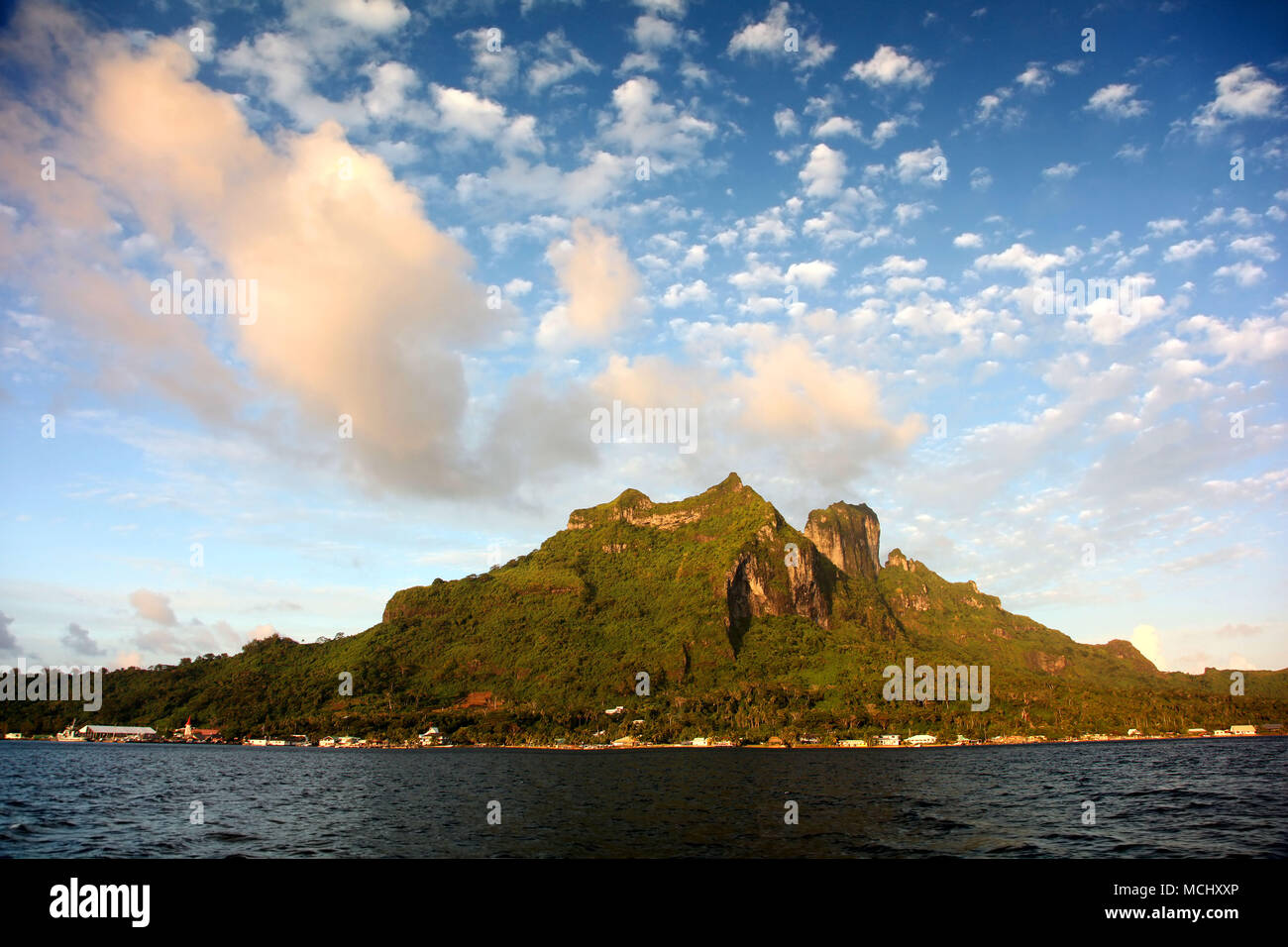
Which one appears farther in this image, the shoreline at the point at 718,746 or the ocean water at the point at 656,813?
the shoreline at the point at 718,746

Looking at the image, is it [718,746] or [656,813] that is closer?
[656,813]

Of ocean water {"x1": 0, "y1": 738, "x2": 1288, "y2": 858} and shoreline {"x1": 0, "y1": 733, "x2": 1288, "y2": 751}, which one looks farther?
shoreline {"x1": 0, "y1": 733, "x2": 1288, "y2": 751}

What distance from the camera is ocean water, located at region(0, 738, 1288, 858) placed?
35969 millimetres

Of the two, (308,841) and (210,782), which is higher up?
(308,841)

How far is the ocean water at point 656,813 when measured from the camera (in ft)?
118

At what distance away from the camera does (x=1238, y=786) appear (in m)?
62.5

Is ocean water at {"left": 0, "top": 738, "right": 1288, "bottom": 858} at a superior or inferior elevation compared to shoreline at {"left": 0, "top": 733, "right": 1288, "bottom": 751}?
superior

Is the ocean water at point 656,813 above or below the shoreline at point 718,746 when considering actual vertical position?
above

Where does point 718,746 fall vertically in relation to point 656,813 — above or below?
below

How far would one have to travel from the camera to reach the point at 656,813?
5088cm
